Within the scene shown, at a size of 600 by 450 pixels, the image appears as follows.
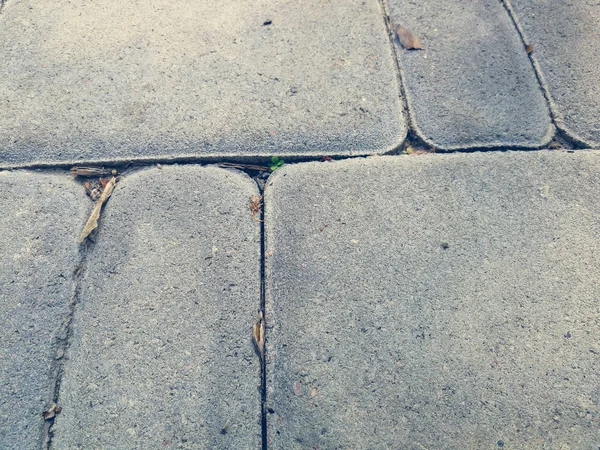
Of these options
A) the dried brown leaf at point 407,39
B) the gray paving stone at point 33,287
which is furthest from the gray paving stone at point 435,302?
the gray paving stone at point 33,287

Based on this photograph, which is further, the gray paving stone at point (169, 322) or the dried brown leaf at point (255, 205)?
the dried brown leaf at point (255, 205)

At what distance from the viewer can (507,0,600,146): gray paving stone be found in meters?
1.89

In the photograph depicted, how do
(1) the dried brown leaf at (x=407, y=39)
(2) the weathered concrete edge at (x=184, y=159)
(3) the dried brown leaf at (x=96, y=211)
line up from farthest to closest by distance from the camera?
(1) the dried brown leaf at (x=407, y=39), (2) the weathered concrete edge at (x=184, y=159), (3) the dried brown leaf at (x=96, y=211)

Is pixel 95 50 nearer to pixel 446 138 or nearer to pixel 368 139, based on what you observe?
pixel 368 139

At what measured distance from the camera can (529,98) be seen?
6.31ft

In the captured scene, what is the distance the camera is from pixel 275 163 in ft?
5.97

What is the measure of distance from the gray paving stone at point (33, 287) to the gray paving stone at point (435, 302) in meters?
0.69

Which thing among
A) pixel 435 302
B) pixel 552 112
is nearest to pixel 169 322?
pixel 435 302

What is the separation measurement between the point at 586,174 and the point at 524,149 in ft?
0.79

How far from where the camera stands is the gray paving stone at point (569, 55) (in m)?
1.89

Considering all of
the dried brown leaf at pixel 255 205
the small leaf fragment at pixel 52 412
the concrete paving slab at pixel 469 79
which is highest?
the concrete paving slab at pixel 469 79

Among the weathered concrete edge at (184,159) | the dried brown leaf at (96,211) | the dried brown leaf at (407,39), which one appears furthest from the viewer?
the dried brown leaf at (407,39)

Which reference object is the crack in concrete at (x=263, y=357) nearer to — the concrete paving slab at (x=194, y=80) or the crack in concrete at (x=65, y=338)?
the concrete paving slab at (x=194, y=80)

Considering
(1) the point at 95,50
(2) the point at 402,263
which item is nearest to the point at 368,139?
(2) the point at 402,263
